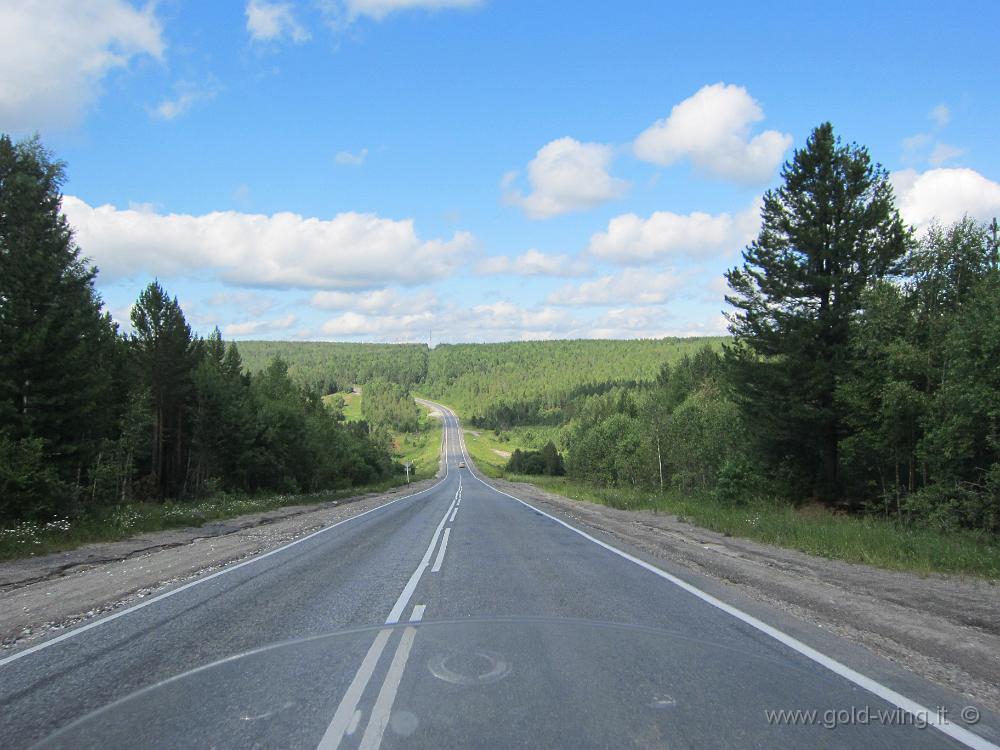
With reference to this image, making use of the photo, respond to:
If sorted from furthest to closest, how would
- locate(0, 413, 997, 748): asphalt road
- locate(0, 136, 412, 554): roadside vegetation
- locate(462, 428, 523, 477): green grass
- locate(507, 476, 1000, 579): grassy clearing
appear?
locate(462, 428, 523, 477): green grass, locate(0, 136, 412, 554): roadside vegetation, locate(507, 476, 1000, 579): grassy clearing, locate(0, 413, 997, 748): asphalt road

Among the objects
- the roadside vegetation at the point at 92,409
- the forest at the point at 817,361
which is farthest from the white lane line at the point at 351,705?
the forest at the point at 817,361

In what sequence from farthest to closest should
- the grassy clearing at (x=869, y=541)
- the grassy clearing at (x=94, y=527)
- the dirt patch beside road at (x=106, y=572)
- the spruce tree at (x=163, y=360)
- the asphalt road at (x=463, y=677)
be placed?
1. the spruce tree at (x=163, y=360)
2. the grassy clearing at (x=94, y=527)
3. the grassy clearing at (x=869, y=541)
4. the dirt patch beside road at (x=106, y=572)
5. the asphalt road at (x=463, y=677)

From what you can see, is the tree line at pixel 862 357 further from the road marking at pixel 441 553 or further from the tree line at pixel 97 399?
the tree line at pixel 97 399

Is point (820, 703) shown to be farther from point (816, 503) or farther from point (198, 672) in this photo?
point (816, 503)

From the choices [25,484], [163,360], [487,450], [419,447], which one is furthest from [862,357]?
[419,447]

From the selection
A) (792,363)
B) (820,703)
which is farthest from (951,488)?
(820,703)

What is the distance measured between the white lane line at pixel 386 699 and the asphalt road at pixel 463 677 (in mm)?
17

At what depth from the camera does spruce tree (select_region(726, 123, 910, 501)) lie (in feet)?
74.2

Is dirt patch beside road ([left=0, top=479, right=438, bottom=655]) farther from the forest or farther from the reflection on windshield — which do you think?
the forest

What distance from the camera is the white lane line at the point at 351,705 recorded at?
12.2 feet

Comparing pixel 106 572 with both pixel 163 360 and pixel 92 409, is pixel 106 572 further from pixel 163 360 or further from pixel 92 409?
pixel 163 360

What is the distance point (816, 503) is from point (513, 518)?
13.5 metres

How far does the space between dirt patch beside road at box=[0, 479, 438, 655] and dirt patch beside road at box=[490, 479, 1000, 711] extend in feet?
28.6

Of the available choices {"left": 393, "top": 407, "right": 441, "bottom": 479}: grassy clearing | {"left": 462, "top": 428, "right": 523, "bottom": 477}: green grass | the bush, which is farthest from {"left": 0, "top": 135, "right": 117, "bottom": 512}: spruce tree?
{"left": 393, "top": 407, "right": 441, "bottom": 479}: grassy clearing
